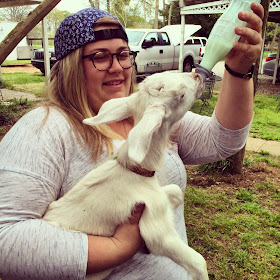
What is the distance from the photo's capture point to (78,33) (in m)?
1.82

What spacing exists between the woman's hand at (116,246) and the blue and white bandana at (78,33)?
1.02 meters

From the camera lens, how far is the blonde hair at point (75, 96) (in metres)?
1.70

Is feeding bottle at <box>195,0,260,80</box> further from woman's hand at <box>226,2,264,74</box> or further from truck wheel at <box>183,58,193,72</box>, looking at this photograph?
truck wheel at <box>183,58,193,72</box>

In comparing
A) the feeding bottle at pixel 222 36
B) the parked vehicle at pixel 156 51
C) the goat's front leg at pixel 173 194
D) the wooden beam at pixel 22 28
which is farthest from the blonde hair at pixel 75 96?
the parked vehicle at pixel 156 51

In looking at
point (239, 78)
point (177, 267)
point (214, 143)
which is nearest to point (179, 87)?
→ point (239, 78)

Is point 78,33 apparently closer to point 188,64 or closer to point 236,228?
point 236,228

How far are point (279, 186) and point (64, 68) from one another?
12.3 ft

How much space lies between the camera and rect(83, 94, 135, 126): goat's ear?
54.9 inches

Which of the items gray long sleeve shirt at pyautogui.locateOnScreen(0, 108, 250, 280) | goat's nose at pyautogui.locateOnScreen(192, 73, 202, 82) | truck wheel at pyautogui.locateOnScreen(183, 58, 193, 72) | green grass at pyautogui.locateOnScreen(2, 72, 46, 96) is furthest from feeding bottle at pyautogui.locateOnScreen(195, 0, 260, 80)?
truck wheel at pyautogui.locateOnScreen(183, 58, 193, 72)

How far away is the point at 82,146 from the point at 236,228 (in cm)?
264

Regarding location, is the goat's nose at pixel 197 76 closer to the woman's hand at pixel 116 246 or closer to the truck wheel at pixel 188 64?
the woman's hand at pixel 116 246

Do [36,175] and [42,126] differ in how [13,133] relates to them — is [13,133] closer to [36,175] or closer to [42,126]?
[42,126]

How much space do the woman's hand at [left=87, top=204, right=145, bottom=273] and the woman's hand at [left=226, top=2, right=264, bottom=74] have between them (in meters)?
0.91

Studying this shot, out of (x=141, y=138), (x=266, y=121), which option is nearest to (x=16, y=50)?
(x=266, y=121)
